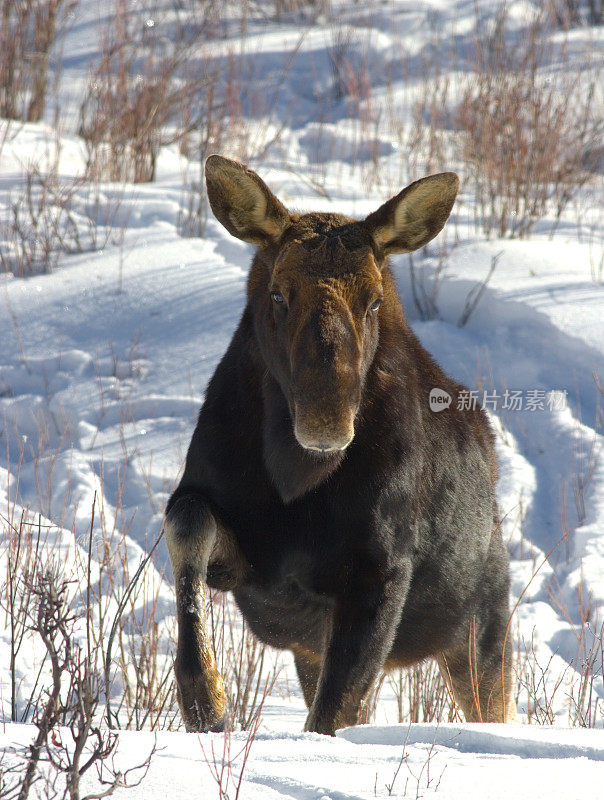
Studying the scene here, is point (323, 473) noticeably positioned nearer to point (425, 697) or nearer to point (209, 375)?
point (425, 697)

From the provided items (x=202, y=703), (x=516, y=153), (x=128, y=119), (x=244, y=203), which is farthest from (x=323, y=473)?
(x=128, y=119)

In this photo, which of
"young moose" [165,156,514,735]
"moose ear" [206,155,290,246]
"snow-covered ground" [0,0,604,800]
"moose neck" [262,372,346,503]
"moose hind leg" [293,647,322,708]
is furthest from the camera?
"snow-covered ground" [0,0,604,800]

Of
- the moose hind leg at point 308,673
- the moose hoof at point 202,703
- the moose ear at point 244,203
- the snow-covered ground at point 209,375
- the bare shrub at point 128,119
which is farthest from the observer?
the bare shrub at point 128,119

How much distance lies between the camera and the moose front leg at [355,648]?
115 inches

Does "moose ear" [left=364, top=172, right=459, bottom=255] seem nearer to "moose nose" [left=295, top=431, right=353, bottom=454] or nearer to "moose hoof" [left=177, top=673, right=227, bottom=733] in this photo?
"moose nose" [left=295, top=431, right=353, bottom=454]

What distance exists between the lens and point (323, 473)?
3057mm

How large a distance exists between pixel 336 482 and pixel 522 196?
6.42m

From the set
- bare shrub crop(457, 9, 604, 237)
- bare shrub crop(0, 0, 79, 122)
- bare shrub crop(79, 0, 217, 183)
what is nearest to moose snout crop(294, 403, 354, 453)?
bare shrub crop(457, 9, 604, 237)

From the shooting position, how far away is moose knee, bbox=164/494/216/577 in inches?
112

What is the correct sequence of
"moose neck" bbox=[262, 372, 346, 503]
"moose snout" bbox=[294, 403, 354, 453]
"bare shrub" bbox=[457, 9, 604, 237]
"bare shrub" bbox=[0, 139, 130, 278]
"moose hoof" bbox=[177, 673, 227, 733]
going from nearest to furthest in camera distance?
1. "moose snout" bbox=[294, 403, 354, 453]
2. "moose hoof" bbox=[177, 673, 227, 733]
3. "moose neck" bbox=[262, 372, 346, 503]
4. "bare shrub" bbox=[0, 139, 130, 278]
5. "bare shrub" bbox=[457, 9, 604, 237]

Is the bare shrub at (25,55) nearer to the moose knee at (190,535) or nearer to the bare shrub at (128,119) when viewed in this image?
the bare shrub at (128,119)

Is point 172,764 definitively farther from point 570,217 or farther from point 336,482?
point 570,217

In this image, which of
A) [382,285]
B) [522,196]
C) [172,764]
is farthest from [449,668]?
[522,196]

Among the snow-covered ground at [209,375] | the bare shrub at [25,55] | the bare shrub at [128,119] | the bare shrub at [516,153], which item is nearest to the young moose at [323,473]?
the snow-covered ground at [209,375]
